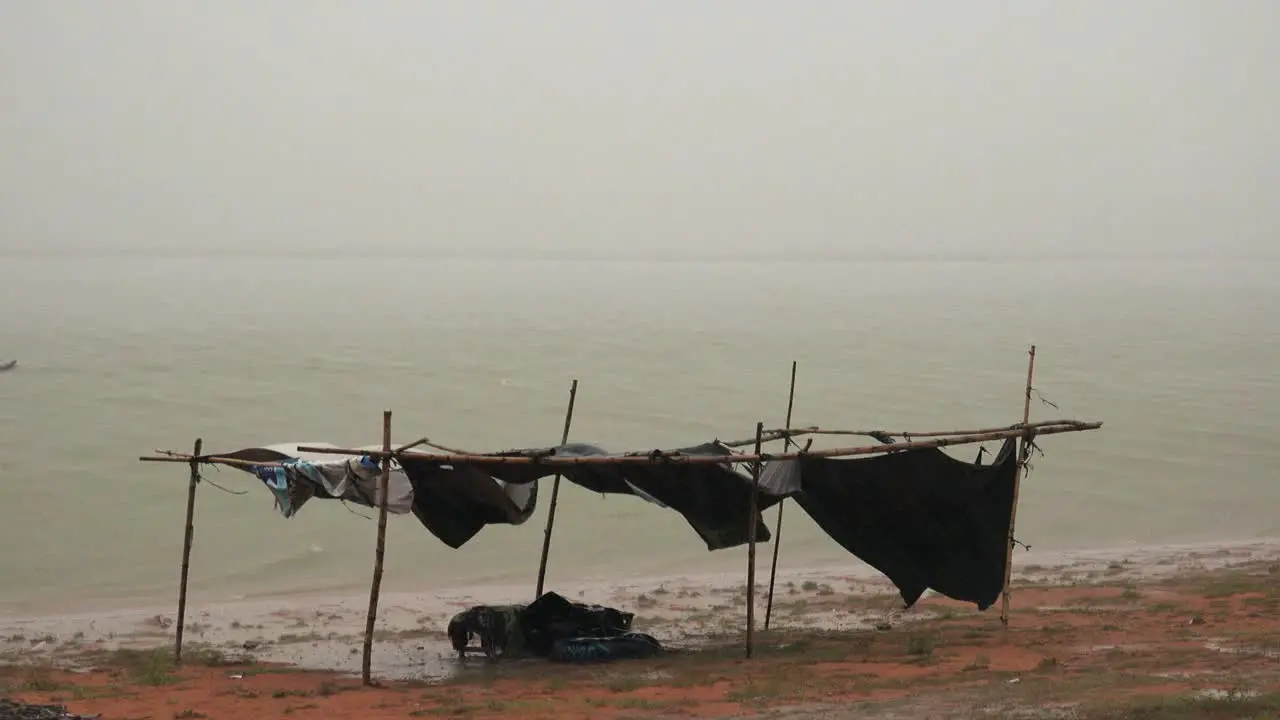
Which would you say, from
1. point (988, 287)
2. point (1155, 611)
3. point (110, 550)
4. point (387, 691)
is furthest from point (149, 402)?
point (988, 287)

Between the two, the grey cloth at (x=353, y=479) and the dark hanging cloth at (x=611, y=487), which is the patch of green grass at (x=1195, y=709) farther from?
the grey cloth at (x=353, y=479)

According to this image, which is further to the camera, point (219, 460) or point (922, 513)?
point (922, 513)

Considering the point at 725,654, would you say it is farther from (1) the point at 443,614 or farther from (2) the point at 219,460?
(2) the point at 219,460

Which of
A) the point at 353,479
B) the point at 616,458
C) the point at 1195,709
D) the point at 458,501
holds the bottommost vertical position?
the point at 1195,709

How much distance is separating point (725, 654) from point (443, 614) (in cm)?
366

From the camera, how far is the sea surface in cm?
1602

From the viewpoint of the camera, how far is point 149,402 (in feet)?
86.8

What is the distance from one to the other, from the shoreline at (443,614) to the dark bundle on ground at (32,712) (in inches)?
106

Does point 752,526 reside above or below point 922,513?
below

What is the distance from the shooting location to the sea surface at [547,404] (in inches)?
631

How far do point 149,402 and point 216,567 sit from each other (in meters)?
12.2

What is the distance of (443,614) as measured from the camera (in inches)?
516

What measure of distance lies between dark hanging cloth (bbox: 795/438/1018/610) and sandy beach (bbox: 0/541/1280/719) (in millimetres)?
515

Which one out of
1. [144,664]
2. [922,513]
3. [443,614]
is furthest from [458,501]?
[922,513]
